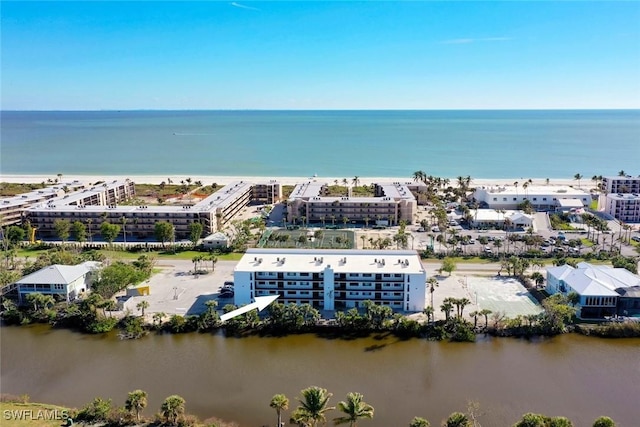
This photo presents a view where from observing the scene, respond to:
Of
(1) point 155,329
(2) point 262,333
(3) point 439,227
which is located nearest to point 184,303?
(1) point 155,329

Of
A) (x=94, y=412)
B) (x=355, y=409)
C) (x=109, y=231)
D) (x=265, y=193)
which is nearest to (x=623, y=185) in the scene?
(x=265, y=193)

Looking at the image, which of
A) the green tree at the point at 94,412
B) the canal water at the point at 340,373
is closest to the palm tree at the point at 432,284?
the canal water at the point at 340,373

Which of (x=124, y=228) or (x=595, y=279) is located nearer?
(x=595, y=279)

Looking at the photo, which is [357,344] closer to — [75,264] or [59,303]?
[59,303]

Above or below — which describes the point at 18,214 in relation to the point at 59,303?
above

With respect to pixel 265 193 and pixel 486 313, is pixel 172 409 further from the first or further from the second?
pixel 265 193

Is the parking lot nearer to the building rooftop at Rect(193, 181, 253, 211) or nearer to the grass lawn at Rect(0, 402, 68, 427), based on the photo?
the grass lawn at Rect(0, 402, 68, 427)
